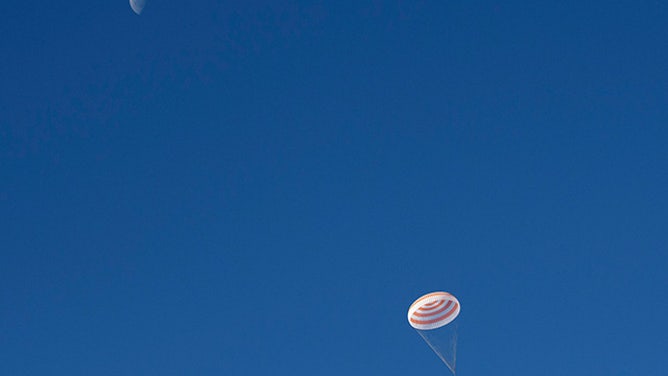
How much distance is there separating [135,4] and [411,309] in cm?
1769

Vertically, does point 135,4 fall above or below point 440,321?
above

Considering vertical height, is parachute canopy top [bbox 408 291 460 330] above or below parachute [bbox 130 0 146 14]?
below

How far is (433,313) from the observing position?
3759 cm

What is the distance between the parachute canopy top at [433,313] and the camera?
37125mm

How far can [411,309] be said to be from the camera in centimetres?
3672

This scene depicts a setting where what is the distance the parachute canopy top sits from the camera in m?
37.1

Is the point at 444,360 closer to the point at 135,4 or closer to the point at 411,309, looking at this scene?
the point at 411,309

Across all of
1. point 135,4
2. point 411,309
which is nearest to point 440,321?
point 411,309

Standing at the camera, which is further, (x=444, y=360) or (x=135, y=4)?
(x=444, y=360)

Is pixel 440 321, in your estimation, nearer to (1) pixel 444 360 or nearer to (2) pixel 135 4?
(1) pixel 444 360

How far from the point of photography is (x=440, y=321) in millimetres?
37344

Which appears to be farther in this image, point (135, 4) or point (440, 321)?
point (440, 321)

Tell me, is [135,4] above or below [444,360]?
above

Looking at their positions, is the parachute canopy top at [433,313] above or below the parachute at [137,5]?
below
